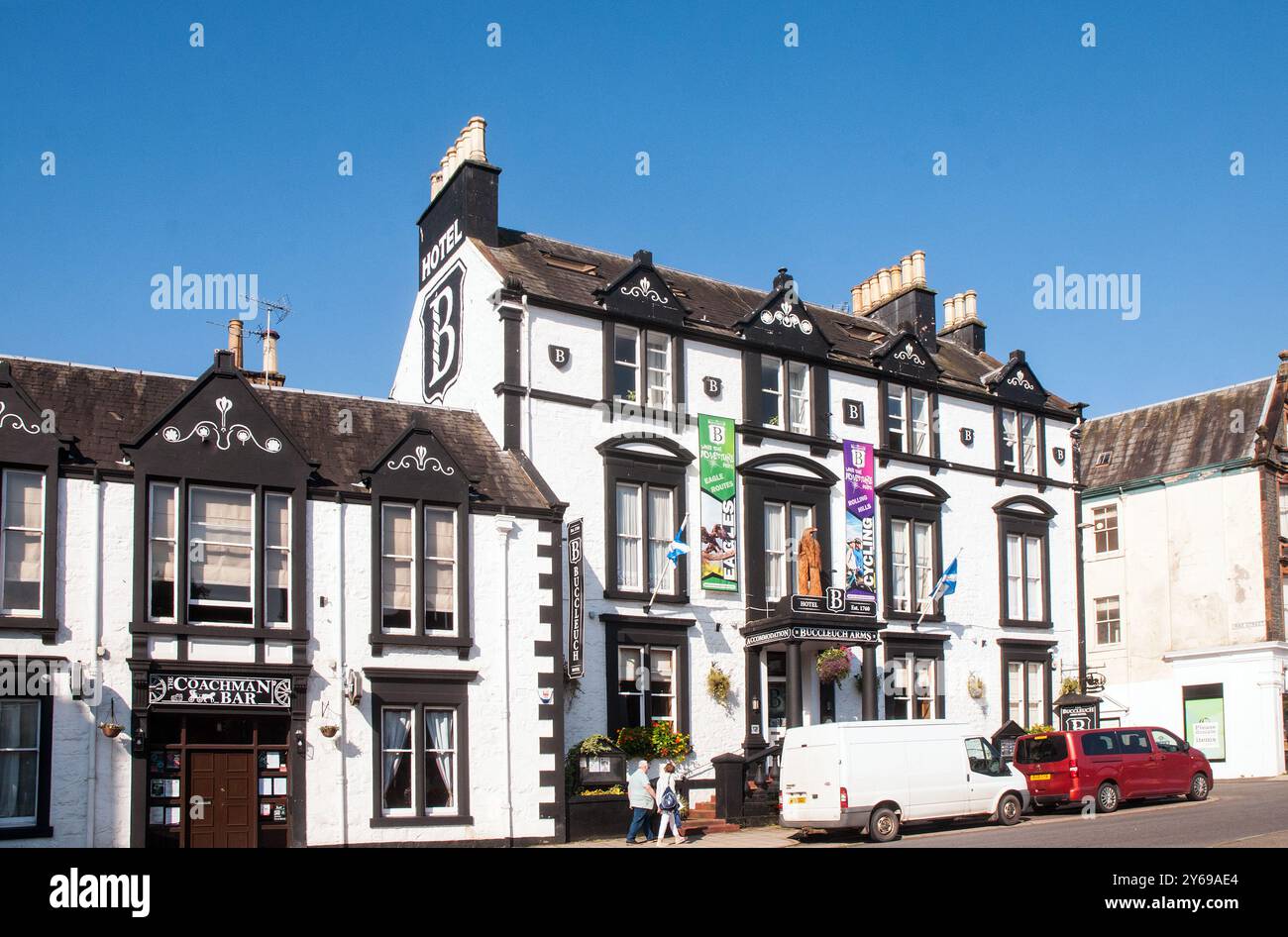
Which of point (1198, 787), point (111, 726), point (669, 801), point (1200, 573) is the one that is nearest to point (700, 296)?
point (669, 801)

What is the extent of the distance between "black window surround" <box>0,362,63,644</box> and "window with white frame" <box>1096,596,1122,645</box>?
35.8 m

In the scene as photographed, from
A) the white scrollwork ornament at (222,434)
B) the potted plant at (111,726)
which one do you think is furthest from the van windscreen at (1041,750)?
the potted plant at (111,726)

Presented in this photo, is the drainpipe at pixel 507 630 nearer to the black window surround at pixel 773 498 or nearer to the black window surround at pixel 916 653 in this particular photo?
the black window surround at pixel 773 498

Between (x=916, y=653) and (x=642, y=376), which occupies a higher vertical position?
(x=642, y=376)

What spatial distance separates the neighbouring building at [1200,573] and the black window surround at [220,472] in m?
28.0

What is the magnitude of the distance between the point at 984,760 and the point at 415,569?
1169 cm

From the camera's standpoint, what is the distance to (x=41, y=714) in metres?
21.2

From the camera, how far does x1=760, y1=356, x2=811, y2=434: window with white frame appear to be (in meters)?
32.6

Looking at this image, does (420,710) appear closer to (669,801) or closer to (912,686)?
(669,801)

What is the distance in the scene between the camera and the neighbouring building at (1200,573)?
41.7m

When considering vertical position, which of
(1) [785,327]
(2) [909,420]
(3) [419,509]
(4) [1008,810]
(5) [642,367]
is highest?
(1) [785,327]
